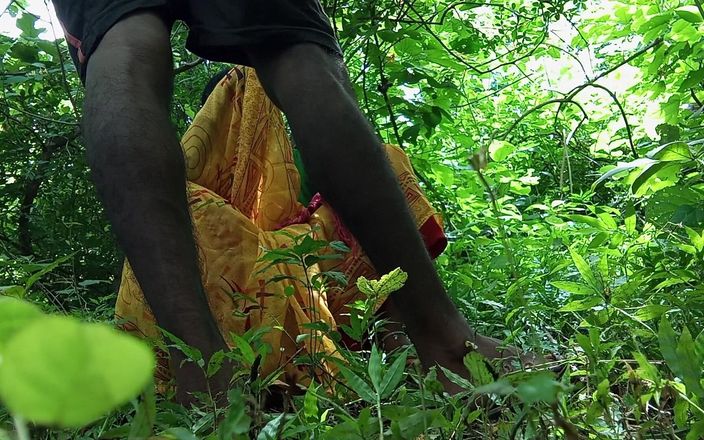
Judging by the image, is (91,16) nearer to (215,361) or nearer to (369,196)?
(369,196)

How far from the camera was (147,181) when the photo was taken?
2.89ft

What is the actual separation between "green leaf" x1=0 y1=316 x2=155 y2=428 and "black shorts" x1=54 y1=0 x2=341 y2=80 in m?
1.00

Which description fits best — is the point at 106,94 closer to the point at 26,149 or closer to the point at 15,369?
the point at 15,369

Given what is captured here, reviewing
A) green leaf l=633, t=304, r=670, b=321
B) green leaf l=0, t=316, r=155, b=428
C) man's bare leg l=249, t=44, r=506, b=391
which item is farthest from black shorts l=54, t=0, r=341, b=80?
green leaf l=0, t=316, r=155, b=428

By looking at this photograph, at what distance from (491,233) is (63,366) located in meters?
2.39

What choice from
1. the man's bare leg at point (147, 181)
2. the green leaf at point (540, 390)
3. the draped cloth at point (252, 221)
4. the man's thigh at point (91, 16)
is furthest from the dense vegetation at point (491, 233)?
the man's thigh at point (91, 16)

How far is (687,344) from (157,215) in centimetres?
63

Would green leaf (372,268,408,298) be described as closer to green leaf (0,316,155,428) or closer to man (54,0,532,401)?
man (54,0,532,401)

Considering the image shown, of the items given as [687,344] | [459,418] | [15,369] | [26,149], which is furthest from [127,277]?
[26,149]

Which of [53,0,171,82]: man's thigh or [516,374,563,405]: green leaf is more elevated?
[53,0,171,82]: man's thigh

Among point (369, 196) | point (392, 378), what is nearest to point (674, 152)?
point (369, 196)

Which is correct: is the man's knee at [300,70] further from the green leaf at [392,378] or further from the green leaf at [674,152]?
the green leaf at [392,378]

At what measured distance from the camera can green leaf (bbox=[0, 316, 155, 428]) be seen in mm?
116

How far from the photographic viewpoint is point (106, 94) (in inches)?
37.3
